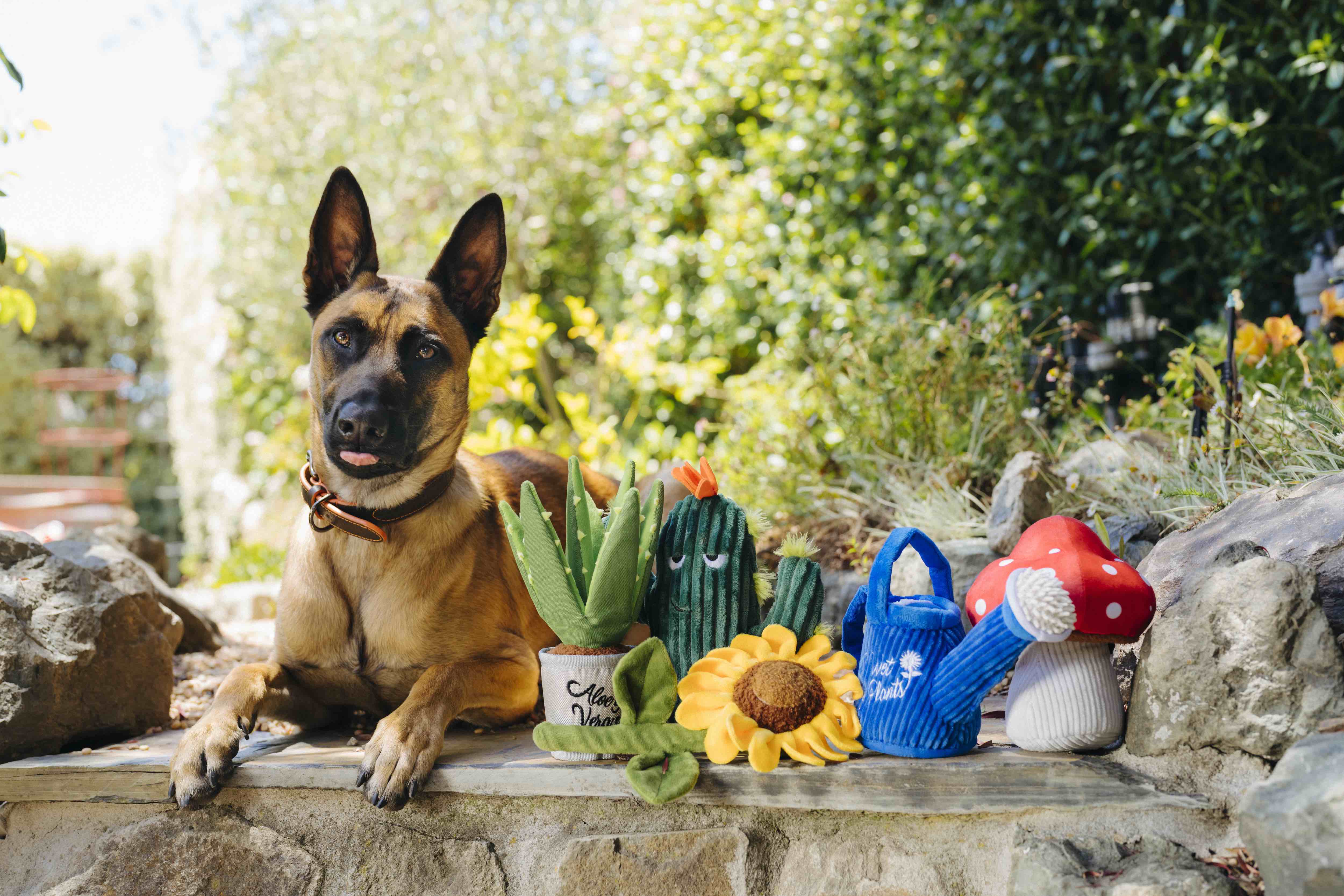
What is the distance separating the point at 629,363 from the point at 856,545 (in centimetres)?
264

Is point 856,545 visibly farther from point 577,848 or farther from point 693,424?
point 693,424

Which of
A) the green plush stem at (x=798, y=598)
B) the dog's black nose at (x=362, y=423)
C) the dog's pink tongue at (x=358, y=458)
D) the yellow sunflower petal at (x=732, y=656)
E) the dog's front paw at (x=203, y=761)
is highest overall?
the dog's black nose at (x=362, y=423)

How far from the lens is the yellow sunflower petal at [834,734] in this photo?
73.7 inches

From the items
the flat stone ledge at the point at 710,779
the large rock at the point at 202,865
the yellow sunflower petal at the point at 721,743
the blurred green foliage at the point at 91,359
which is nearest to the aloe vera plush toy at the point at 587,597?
the flat stone ledge at the point at 710,779

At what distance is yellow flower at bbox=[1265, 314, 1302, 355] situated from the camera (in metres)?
3.17

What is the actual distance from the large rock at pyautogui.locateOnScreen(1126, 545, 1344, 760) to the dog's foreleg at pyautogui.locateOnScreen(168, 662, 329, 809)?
1857 millimetres

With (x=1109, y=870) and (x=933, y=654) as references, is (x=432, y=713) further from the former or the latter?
(x=1109, y=870)

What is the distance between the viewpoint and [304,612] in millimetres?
2346

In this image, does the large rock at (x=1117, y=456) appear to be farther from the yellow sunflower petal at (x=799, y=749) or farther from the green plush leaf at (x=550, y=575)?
the green plush leaf at (x=550, y=575)

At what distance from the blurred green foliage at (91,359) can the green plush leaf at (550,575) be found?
10.3 m

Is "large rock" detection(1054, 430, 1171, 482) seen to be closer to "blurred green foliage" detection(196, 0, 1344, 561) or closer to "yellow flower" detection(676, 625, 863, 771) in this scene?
"blurred green foliage" detection(196, 0, 1344, 561)

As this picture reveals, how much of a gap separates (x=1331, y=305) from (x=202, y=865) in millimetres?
3685

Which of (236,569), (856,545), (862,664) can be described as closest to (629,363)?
(856,545)

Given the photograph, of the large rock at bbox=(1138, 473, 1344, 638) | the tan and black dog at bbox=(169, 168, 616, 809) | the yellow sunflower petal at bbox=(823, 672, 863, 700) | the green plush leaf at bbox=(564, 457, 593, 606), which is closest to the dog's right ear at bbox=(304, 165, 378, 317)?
the tan and black dog at bbox=(169, 168, 616, 809)
